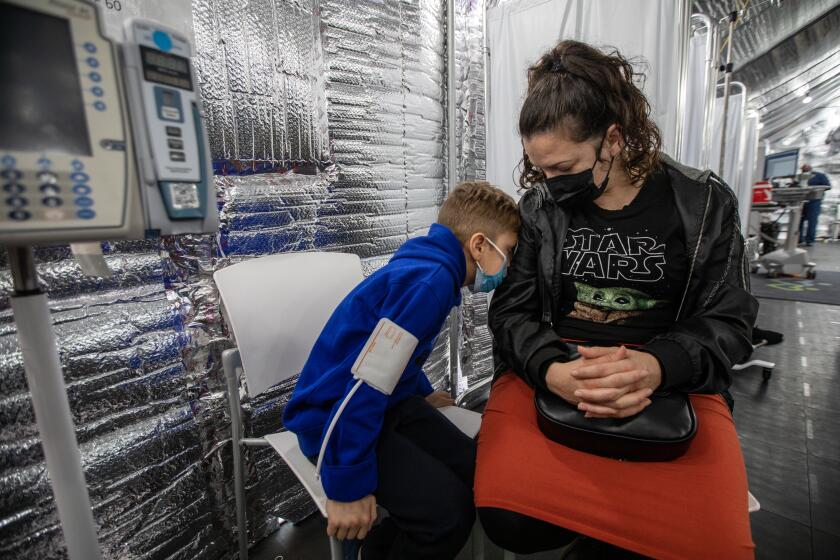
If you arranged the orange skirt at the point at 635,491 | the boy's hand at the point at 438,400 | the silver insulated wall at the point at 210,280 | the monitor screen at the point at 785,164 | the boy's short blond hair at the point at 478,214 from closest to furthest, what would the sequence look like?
the orange skirt at the point at 635,491 → the silver insulated wall at the point at 210,280 → the boy's short blond hair at the point at 478,214 → the boy's hand at the point at 438,400 → the monitor screen at the point at 785,164

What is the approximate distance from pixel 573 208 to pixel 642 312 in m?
0.28

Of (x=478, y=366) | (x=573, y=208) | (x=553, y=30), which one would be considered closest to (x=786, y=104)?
(x=553, y=30)

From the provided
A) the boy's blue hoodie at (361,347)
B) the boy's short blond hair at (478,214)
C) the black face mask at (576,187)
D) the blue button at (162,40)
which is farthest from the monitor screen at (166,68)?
the black face mask at (576,187)

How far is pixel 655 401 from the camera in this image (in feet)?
2.46

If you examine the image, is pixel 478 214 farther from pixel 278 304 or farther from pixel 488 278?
pixel 278 304

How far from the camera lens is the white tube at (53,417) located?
49 centimetres

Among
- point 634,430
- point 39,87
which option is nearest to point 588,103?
point 634,430

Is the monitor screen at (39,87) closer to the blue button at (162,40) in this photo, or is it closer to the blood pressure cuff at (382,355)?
the blue button at (162,40)

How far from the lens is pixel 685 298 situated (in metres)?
0.89

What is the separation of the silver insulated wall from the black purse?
2.85ft

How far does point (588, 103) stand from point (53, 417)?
1.03 metres

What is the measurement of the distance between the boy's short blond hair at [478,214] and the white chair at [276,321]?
1.12ft

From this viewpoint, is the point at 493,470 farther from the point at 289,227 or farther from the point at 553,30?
the point at 553,30

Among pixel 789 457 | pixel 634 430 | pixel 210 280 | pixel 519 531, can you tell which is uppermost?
pixel 210 280
